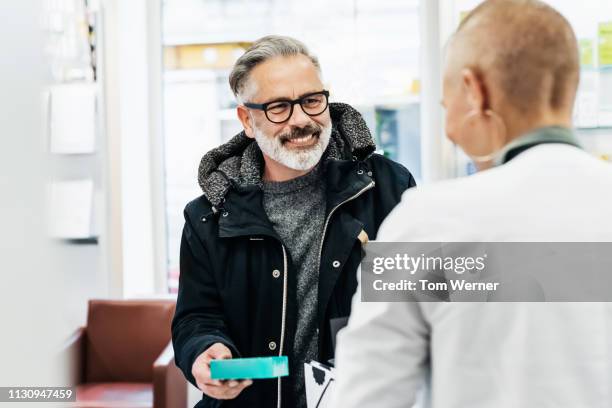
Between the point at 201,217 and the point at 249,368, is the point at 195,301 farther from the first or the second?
the point at 249,368

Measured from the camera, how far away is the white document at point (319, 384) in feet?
4.25

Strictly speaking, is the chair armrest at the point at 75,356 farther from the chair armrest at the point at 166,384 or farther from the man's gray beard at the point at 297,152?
the man's gray beard at the point at 297,152

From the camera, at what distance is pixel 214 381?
55.4 inches

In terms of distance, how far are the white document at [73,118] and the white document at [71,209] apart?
0.62 feet

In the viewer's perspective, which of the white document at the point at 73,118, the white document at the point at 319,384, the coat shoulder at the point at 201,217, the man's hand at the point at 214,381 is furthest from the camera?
the white document at the point at 73,118

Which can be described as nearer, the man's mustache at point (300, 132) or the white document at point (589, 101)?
the man's mustache at point (300, 132)

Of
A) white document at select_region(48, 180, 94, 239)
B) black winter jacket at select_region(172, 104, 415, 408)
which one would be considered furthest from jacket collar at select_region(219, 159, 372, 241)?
white document at select_region(48, 180, 94, 239)

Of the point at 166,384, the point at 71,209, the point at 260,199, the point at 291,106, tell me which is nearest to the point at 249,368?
the point at 260,199

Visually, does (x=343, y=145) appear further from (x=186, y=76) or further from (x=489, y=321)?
(x=186, y=76)

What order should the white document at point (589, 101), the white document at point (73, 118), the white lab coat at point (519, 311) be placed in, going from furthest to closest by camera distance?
the white document at point (73, 118) → the white document at point (589, 101) → the white lab coat at point (519, 311)

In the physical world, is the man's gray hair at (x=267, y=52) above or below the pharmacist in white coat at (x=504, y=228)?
above

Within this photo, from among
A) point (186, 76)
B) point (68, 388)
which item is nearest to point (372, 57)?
point (186, 76)

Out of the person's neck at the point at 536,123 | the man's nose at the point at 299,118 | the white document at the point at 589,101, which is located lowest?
the person's neck at the point at 536,123

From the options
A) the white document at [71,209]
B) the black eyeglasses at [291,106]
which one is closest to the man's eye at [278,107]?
the black eyeglasses at [291,106]
